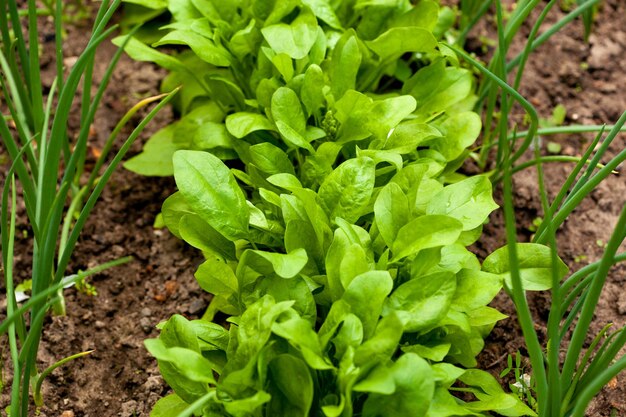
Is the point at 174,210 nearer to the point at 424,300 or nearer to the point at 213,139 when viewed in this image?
the point at 213,139

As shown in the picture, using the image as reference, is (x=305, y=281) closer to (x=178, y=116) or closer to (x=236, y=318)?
(x=236, y=318)

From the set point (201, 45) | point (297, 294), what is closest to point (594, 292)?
point (297, 294)

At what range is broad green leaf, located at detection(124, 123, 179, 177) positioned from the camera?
5.93ft

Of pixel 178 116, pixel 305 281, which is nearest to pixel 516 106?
pixel 178 116

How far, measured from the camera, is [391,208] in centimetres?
131

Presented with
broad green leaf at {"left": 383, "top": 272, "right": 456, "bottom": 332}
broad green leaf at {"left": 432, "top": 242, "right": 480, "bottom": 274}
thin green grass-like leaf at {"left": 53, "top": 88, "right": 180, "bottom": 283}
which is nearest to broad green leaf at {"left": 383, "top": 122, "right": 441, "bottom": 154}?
broad green leaf at {"left": 432, "top": 242, "right": 480, "bottom": 274}

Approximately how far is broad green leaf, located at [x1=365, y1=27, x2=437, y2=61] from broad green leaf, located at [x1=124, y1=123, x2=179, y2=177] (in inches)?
20.1

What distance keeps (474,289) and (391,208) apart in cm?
19

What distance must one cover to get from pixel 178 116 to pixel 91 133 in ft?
0.78

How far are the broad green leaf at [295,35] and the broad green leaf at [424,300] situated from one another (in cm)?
57

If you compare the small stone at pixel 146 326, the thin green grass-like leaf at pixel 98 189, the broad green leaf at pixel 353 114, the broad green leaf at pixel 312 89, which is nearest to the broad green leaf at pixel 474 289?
the broad green leaf at pixel 353 114

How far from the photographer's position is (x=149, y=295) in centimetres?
172

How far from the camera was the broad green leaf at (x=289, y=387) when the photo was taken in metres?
1.11

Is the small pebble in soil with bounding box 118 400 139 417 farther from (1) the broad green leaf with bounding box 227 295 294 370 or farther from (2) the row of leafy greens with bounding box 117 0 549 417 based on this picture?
→ (1) the broad green leaf with bounding box 227 295 294 370
